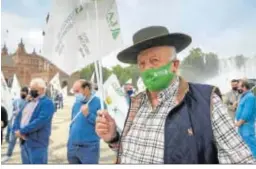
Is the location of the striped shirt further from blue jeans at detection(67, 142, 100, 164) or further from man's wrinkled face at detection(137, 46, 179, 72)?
man's wrinkled face at detection(137, 46, 179, 72)

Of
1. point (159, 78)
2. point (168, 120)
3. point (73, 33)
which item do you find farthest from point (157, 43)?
point (73, 33)

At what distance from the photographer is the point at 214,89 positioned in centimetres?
118

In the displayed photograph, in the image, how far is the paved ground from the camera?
7.31 ft

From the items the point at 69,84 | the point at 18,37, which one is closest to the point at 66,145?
the point at 69,84

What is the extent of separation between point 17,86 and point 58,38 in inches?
29.8

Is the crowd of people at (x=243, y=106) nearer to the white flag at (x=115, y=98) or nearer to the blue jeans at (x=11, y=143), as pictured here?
the white flag at (x=115, y=98)

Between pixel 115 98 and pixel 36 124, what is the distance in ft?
1.95

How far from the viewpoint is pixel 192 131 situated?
118 centimetres

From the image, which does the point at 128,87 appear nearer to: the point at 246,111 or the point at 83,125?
the point at 83,125

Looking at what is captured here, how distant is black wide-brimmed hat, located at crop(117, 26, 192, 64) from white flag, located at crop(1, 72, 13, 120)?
1.02 m

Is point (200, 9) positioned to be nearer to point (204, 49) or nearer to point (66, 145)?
point (204, 49)

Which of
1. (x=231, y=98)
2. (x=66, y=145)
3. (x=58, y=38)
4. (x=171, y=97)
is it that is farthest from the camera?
(x=66, y=145)

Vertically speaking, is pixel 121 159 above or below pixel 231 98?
below

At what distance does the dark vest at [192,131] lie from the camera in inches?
45.0
